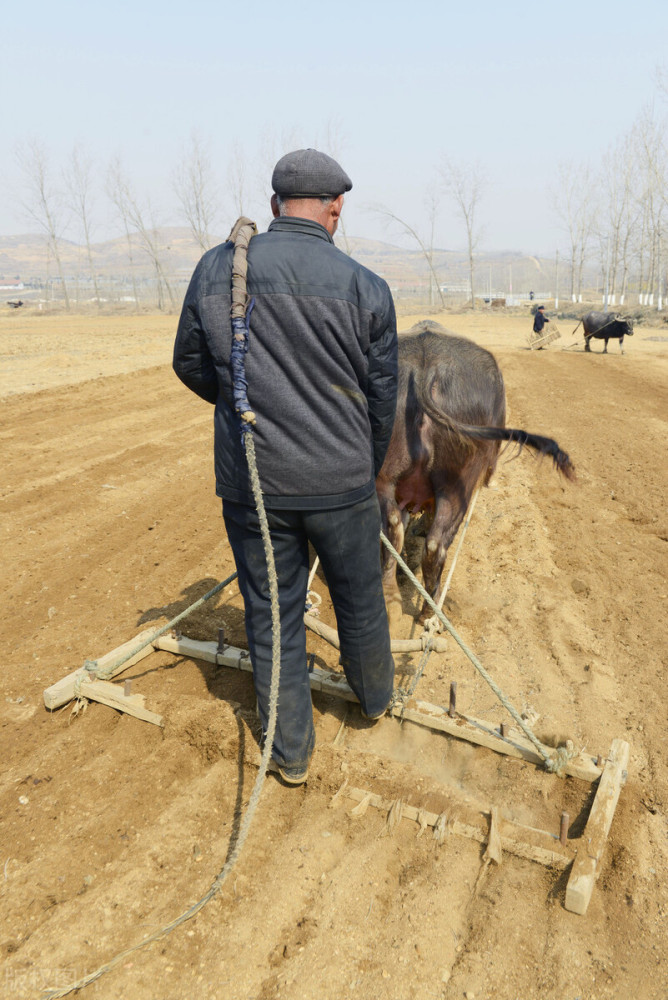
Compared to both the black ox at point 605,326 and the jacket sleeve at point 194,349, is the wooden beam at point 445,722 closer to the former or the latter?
the jacket sleeve at point 194,349

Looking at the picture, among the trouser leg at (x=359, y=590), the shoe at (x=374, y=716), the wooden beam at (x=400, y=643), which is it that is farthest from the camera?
the wooden beam at (x=400, y=643)

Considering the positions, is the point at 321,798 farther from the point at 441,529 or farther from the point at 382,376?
the point at 441,529

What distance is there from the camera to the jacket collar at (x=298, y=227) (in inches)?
99.3

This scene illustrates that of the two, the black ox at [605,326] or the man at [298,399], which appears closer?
the man at [298,399]

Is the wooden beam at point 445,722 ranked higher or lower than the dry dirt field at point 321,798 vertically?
higher

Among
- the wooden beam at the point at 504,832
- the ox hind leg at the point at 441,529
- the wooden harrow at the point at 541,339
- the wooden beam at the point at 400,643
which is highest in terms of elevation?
the ox hind leg at the point at 441,529

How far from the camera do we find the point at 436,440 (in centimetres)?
431

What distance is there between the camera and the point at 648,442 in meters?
9.33

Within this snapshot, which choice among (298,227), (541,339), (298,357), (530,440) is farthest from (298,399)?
(541,339)

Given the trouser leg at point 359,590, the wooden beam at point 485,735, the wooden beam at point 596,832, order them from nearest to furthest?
the wooden beam at point 596,832, the trouser leg at point 359,590, the wooden beam at point 485,735

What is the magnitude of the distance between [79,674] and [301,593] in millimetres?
1413

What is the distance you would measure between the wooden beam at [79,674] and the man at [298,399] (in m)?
1.12

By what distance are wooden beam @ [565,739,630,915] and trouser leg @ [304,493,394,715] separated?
3.21 feet

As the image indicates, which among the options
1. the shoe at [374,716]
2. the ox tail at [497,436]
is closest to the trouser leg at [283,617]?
the shoe at [374,716]
